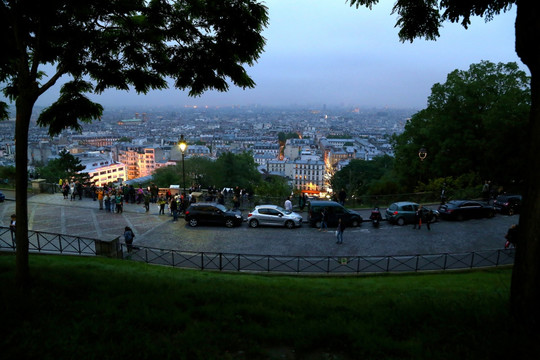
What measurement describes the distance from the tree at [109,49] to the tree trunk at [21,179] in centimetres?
2

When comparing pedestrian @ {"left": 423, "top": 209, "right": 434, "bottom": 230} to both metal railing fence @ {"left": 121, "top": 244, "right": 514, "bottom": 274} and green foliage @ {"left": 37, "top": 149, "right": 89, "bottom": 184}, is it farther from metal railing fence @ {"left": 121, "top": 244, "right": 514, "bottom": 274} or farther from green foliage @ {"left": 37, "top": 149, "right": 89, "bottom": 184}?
green foliage @ {"left": 37, "top": 149, "right": 89, "bottom": 184}

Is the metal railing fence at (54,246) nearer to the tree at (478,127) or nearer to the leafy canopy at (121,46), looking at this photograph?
the leafy canopy at (121,46)

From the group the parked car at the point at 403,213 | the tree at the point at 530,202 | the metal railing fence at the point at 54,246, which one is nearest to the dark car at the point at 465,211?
the parked car at the point at 403,213

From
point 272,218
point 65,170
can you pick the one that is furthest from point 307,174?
point 272,218

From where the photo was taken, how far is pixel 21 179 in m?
7.25

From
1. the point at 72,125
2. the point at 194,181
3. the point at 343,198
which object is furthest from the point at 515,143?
the point at 194,181

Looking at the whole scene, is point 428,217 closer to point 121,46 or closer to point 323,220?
point 323,220

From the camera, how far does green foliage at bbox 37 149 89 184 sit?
54309 millimetres

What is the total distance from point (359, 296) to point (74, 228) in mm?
15275

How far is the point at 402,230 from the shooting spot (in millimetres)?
19906

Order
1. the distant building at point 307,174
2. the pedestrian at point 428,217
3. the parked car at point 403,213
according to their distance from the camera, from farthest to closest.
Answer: the distant building at point 307,174
the parked car at point 403,213
the pedestrian at point 428,217

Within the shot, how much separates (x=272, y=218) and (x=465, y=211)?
36.0ft

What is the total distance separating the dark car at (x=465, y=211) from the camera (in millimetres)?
21547

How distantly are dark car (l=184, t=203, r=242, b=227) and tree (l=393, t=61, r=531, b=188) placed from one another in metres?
20.5
